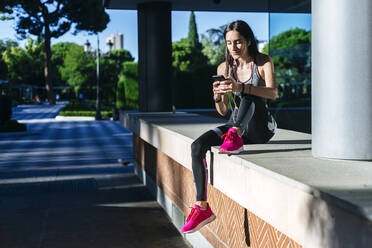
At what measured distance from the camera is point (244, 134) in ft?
14.4

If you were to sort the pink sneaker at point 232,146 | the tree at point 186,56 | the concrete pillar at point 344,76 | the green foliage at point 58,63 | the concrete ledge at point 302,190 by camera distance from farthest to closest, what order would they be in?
the green foliage at point 58,63 → the tree at point 186,56 → the pink sneaker at point 232,146 → the concrete pillar at point 344,76 → the concrete ledge at point 302,190

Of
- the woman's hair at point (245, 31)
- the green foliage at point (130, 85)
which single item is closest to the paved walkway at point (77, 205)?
the woman's hair at point (245, 31)

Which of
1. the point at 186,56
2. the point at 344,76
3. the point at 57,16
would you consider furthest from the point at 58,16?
the point at 344,76

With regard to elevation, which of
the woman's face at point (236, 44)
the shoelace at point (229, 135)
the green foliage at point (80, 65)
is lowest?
the shoelace at point (229, 135)

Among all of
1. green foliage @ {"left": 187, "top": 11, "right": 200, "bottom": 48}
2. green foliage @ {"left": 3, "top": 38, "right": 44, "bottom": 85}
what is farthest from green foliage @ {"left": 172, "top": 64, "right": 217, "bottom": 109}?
green foliage @ {"left": 187, "top": 11, "right": 200, "bottom": 48}

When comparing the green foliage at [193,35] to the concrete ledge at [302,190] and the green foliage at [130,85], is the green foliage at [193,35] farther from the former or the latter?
the concrete ledge at [302,190]

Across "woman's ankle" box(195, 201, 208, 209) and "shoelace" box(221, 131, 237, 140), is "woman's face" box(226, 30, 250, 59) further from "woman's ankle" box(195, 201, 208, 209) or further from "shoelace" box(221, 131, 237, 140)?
"woman's ankle" box(195, 201, 208, 209)

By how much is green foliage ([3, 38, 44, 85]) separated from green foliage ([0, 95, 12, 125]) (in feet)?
190

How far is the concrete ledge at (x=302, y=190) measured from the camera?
7.13 ft

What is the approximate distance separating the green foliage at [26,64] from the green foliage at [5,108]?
190 feet

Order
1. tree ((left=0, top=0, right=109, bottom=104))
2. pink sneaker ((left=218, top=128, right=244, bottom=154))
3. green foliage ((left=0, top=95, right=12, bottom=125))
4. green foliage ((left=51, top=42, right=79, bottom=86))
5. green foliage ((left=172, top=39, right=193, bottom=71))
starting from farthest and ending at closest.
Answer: green foliage ((left=51, top=42, right=79, bottom=86))
green foliage ((left=172, top=39, right=193, bottom=71))
tree ((left=0, top=0, right=109, bottom=104))
green foliage ((left=0, top=95, right=12, bottom=125))
pink sneaker ((left=218, top=128, right=244, bottom=154))

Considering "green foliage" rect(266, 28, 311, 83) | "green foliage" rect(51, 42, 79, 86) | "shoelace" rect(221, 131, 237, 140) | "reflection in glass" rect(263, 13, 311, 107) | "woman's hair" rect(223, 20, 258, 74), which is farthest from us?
"green foliage" rect(51, 42, 79, 86)

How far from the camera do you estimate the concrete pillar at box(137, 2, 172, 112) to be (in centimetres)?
1153

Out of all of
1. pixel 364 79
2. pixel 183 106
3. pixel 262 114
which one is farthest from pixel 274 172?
pixel 183 106
